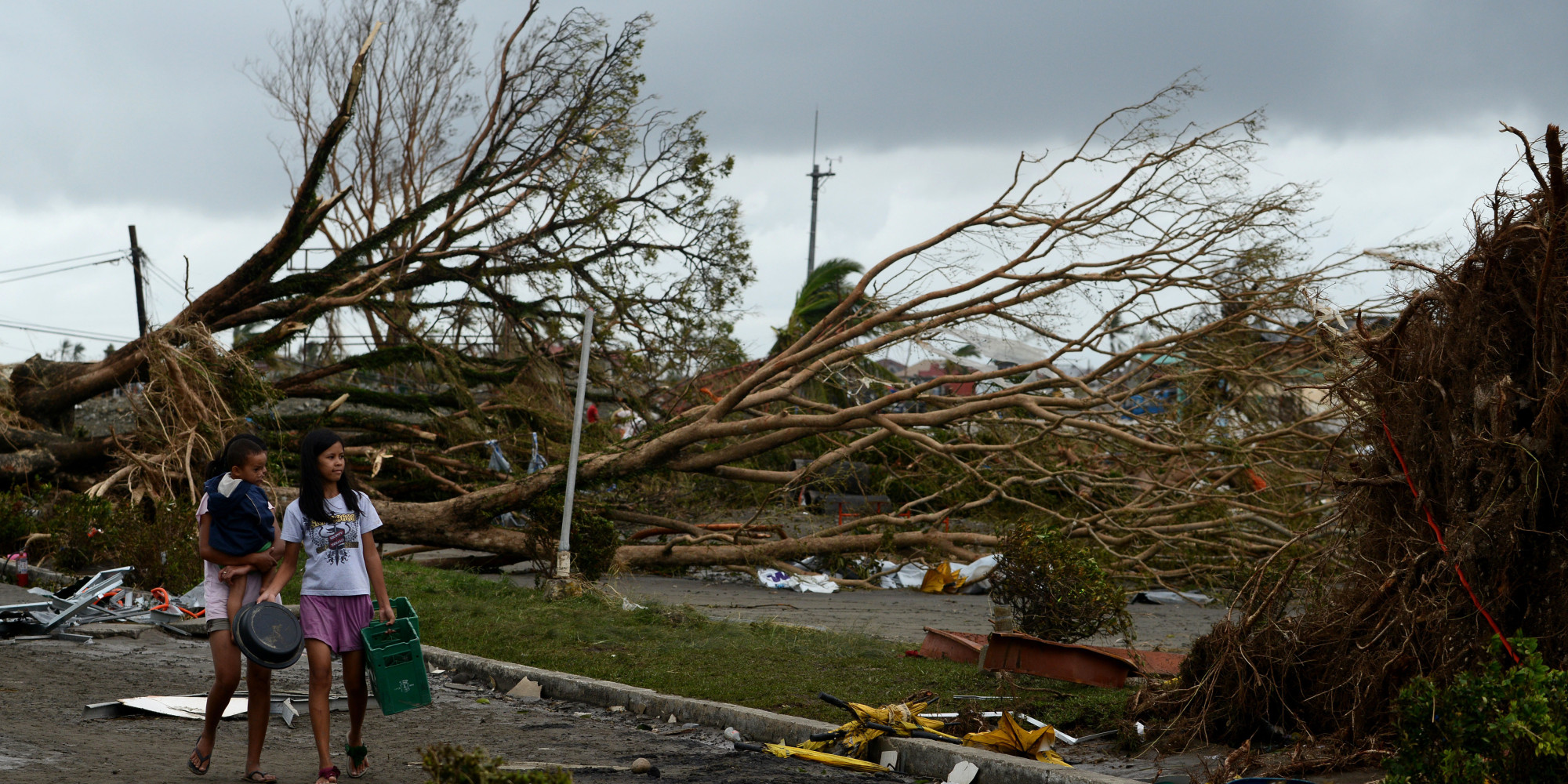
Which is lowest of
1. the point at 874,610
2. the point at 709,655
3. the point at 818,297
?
the point at 874,610

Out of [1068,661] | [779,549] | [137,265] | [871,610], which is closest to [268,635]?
[1068,661]

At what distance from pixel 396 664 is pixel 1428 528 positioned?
4276 millimetres

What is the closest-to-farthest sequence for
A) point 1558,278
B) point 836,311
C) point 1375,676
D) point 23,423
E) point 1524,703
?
point 1524,703, point 1558,278, point 1375,676, point 836,311, point 23,423

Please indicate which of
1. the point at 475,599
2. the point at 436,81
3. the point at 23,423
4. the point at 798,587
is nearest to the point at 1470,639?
the point at 475,599

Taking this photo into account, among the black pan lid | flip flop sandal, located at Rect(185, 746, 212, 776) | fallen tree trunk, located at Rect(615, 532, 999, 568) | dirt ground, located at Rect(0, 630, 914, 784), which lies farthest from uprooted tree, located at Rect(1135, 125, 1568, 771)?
fallen tree trunk, located at Rect(615, 532, 999, 568)

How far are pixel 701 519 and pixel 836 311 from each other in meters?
3.75

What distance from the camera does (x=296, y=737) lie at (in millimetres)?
5773

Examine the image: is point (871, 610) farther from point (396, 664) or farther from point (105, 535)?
point (105, 535)

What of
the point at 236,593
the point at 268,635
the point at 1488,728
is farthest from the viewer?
the point at 236,593

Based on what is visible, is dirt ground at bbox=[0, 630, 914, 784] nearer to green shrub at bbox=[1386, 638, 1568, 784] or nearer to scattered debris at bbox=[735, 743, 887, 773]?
scattered debris at bbox=[735, 743, 887, 773]

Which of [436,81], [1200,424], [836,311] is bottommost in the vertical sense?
[1200,424]

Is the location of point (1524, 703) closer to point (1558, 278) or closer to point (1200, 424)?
point (1558, 278)

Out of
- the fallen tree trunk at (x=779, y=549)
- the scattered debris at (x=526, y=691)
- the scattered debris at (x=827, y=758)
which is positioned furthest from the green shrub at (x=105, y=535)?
the scattered debris at (x=827, y=758)

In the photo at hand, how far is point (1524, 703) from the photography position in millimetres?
3387
